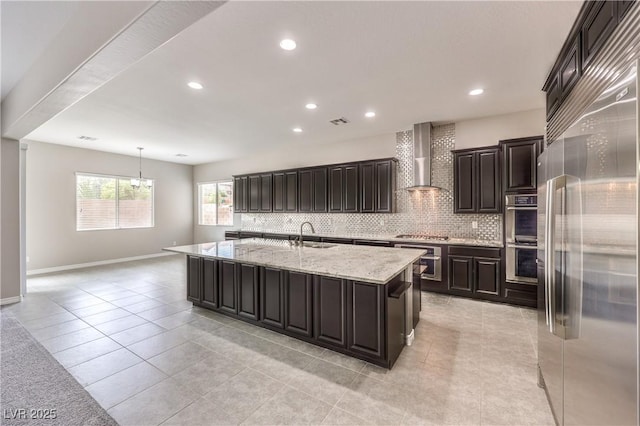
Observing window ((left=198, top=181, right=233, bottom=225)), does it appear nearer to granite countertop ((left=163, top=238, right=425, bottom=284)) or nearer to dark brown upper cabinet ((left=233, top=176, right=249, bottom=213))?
dark brown upper cabinet ((left=233, top=176, right=249, bottom=213))

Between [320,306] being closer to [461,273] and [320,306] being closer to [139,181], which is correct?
[461,273]

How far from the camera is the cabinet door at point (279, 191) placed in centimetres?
672

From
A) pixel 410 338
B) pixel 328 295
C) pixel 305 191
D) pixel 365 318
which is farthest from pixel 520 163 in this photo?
pixel 305 191

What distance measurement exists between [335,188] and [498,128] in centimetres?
312

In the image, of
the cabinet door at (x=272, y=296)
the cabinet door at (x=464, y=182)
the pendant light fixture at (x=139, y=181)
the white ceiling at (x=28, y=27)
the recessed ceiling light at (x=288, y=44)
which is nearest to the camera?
the white ceiling at (x=28, y=27)

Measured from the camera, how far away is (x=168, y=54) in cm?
265

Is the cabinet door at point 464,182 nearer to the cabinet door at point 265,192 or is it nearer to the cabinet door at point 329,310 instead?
the cabinet door at point 329,310

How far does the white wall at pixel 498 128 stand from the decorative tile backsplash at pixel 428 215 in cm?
20

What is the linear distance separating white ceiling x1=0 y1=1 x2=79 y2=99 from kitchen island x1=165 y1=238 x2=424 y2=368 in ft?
8.55

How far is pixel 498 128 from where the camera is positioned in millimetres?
4453

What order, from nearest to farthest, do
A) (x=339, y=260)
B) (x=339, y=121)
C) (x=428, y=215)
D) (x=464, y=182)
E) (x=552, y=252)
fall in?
(x=552, y=252), (x=339, y=260), (x=464, y=182), (x=339, y=121), (x=428, y=215)

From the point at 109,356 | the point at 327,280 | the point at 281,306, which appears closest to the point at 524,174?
the point at 327,280

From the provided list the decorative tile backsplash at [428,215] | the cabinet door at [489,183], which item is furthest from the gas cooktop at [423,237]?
the cabinet door at [489,183]

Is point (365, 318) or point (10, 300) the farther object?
point (10, 300)
